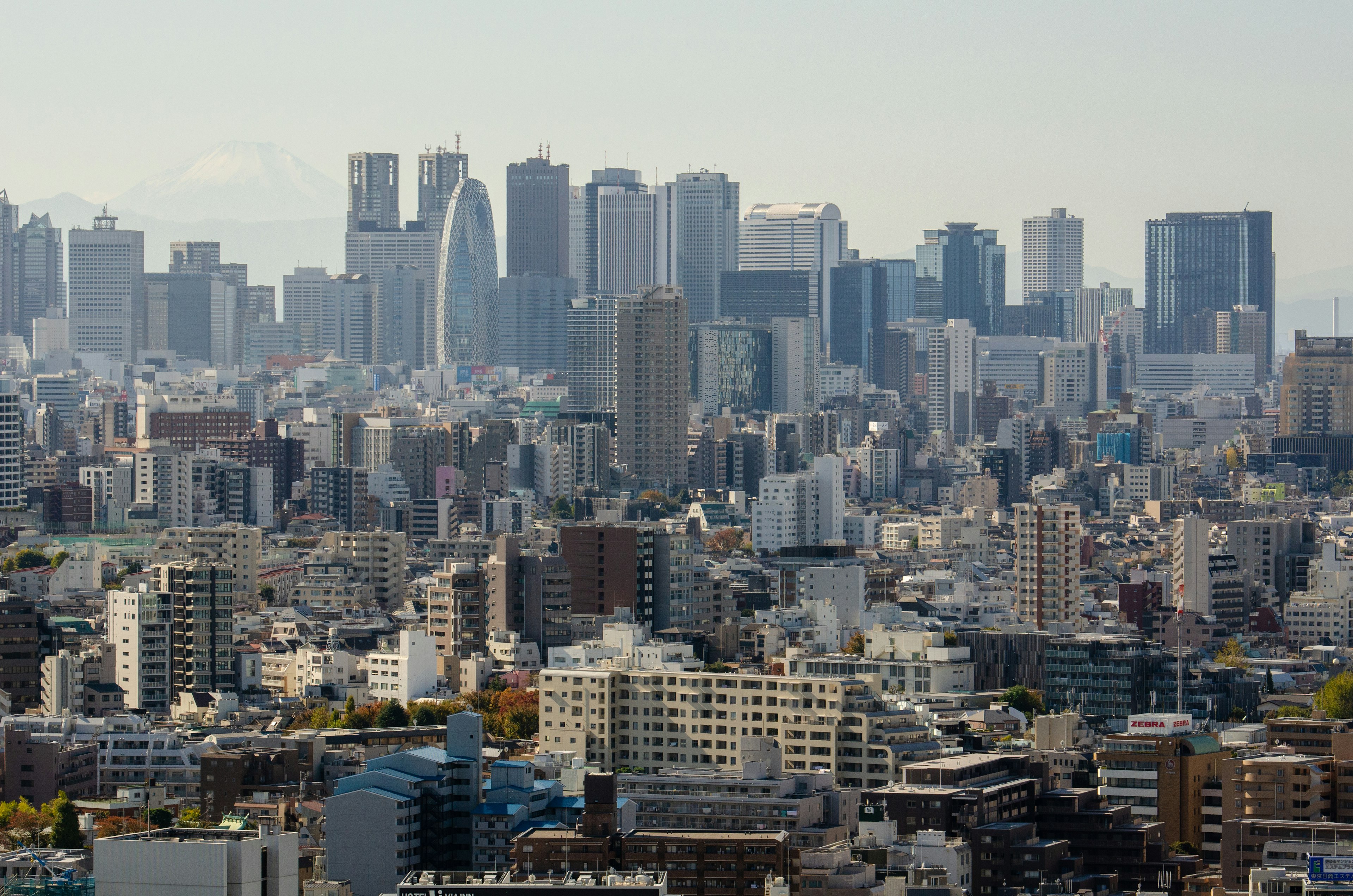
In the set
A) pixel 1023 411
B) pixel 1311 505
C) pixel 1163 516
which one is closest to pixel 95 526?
pixel 1163 516

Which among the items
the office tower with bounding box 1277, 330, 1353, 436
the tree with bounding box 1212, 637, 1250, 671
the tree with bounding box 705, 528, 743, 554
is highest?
the office tower with bounding box 1277, 330, 1353, 436

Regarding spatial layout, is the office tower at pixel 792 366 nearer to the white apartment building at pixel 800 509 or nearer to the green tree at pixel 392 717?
the white apartment building at pixel 800 509

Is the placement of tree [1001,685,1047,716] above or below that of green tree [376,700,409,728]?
below

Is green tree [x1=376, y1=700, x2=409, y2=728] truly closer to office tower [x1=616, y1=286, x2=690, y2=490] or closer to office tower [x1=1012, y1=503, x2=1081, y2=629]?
office tower [x1=1012, y1=503, x2=1081, y2=629]

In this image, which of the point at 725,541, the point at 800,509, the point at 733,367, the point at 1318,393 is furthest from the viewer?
the point at 733,367

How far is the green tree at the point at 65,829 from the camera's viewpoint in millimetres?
38344

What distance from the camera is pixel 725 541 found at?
3984 inches

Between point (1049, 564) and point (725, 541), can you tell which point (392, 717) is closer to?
point (1049, 564)

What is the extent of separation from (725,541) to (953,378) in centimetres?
9120

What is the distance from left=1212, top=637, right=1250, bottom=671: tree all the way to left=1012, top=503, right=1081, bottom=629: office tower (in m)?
3.78

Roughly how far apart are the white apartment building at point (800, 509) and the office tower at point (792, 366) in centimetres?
8270

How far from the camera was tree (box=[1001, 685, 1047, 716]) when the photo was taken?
56.0 meters

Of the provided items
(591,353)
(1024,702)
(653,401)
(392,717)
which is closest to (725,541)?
(653,401)

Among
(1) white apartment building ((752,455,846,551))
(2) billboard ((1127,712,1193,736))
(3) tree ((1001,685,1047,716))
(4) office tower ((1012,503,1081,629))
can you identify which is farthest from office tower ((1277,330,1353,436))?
(2) billboard ((1127,712,1193,736))
